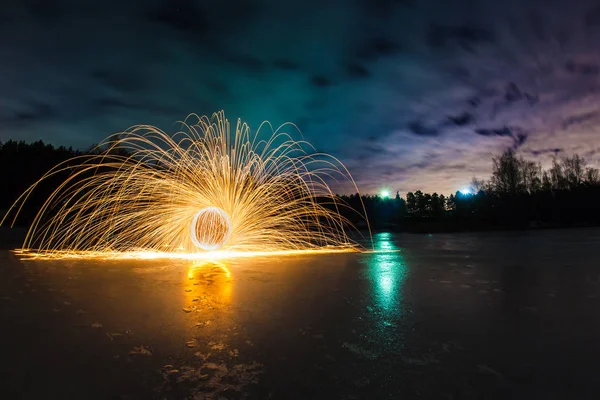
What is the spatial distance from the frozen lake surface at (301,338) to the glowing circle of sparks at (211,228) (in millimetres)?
5526

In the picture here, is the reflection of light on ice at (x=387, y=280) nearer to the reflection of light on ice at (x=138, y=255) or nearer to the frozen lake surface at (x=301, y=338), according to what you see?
the frozen lake surface at (x=301, y=338)

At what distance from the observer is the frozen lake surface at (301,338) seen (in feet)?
6.94

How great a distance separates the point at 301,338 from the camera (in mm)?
2949

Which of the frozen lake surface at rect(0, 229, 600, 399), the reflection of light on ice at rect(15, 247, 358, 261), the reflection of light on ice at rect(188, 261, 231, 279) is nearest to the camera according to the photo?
the frozen lake surface at rect(0, 229, 600, 399)

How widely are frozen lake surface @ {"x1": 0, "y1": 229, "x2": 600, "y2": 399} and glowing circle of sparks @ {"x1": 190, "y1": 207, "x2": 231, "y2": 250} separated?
5.53m

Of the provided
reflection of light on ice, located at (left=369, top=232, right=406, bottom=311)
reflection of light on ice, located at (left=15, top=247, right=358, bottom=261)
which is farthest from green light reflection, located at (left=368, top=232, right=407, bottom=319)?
reflection of light on ice, located at (left=15, top=247, right=358, bottom=261)

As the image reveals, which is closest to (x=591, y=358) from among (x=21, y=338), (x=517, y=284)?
(x=517, y=284)

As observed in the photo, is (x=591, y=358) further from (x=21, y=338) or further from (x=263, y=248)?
(x=263, y=248)

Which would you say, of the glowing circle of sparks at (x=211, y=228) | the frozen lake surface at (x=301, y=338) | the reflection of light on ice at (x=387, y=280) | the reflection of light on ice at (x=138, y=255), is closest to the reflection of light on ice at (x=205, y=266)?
the frozen lake surface at (x=301, y=338)

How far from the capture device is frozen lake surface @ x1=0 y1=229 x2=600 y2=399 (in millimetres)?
2115

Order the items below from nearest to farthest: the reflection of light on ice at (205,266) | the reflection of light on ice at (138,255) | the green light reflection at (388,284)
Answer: the green light reflection at (388,284)
the reflection of light on ice at (205,266)
the reflection of light on ice at (138,255)

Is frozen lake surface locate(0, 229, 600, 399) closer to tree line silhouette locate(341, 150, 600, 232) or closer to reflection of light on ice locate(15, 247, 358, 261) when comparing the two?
reflection of light on ice locate(15, 247, 358, 261)

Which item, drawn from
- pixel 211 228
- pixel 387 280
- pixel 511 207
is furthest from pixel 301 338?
pixel 511 207

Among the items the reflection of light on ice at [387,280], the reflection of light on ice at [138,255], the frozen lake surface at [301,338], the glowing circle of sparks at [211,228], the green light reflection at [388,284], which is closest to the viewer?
the frozen lake surface at [301,338]
